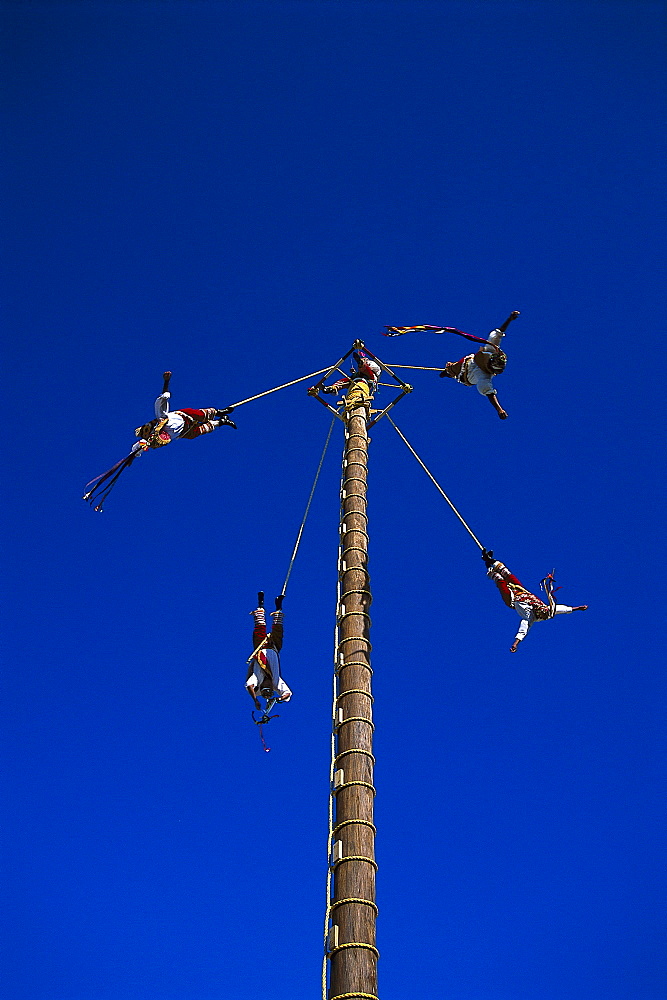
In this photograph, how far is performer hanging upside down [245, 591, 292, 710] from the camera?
24.4 ft

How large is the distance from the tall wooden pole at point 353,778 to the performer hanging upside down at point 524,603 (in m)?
1.75

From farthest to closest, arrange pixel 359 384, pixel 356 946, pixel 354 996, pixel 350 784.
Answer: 1. pixel 359 384
2. pixel 350 784
3. pixel 356 946
4. pixel 354 996

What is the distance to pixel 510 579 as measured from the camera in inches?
334

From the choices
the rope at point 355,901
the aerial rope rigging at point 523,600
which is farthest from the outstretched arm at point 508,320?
the rope at point 355,901

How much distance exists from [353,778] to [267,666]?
6.26ft

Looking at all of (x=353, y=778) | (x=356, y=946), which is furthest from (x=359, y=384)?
(x=356, y=946)

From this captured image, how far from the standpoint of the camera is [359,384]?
33.5 feet

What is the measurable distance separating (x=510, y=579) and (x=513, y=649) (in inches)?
35.6

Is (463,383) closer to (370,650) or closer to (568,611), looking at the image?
(568,611)

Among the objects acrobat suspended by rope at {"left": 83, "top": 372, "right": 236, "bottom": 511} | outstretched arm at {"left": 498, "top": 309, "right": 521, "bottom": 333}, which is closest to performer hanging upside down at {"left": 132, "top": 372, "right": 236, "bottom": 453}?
acrobat suspended by rope at {"left": 83, "top": 372, "right": 236, "bottom": 511}

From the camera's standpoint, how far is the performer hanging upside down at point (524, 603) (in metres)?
8.13

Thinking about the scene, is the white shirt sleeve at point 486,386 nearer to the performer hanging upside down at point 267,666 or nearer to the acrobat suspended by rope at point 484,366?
the acrobat suspended by rope at point 484,366

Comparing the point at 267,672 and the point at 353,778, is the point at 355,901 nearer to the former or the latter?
the point at 353,778

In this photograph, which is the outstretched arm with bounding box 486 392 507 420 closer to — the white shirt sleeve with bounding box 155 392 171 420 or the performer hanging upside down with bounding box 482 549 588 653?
the performer hanging upside down with bounding box 482 549 588 653
